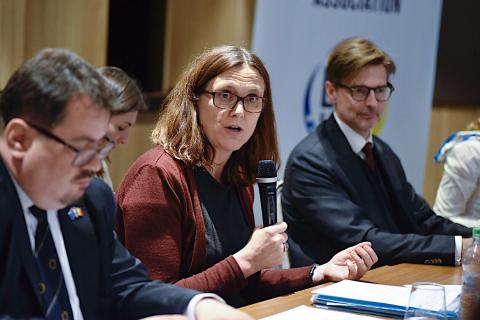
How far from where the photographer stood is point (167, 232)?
2.40m

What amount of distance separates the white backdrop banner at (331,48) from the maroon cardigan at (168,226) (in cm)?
217

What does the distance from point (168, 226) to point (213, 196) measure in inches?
10.5

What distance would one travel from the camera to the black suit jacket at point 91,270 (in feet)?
5.41

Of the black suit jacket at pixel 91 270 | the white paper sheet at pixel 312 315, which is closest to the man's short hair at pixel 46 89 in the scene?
the black suit jacket at pixel 91 270

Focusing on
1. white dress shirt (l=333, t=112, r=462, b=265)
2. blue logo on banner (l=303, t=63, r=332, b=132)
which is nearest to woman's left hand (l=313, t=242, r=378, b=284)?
white dress shirt (l=333, t=112, r=462, b=265)

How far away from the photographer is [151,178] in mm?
2453

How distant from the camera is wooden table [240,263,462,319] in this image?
221 cm

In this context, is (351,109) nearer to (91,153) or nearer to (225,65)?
(225,65)

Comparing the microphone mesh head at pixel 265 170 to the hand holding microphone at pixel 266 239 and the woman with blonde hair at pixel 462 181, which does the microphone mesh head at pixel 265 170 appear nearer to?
the hand holding microphone at pixel 266 239

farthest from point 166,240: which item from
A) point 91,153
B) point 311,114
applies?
point 311,114

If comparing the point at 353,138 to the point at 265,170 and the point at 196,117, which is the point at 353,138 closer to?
the point at 196,117

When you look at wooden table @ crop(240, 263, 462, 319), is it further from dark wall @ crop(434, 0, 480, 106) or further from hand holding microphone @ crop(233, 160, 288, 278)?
dark wall @ crop(434, 0, 480, 106)

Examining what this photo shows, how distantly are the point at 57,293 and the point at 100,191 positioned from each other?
321 millimetres

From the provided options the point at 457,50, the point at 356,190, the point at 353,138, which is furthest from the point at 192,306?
the point at 457,50
